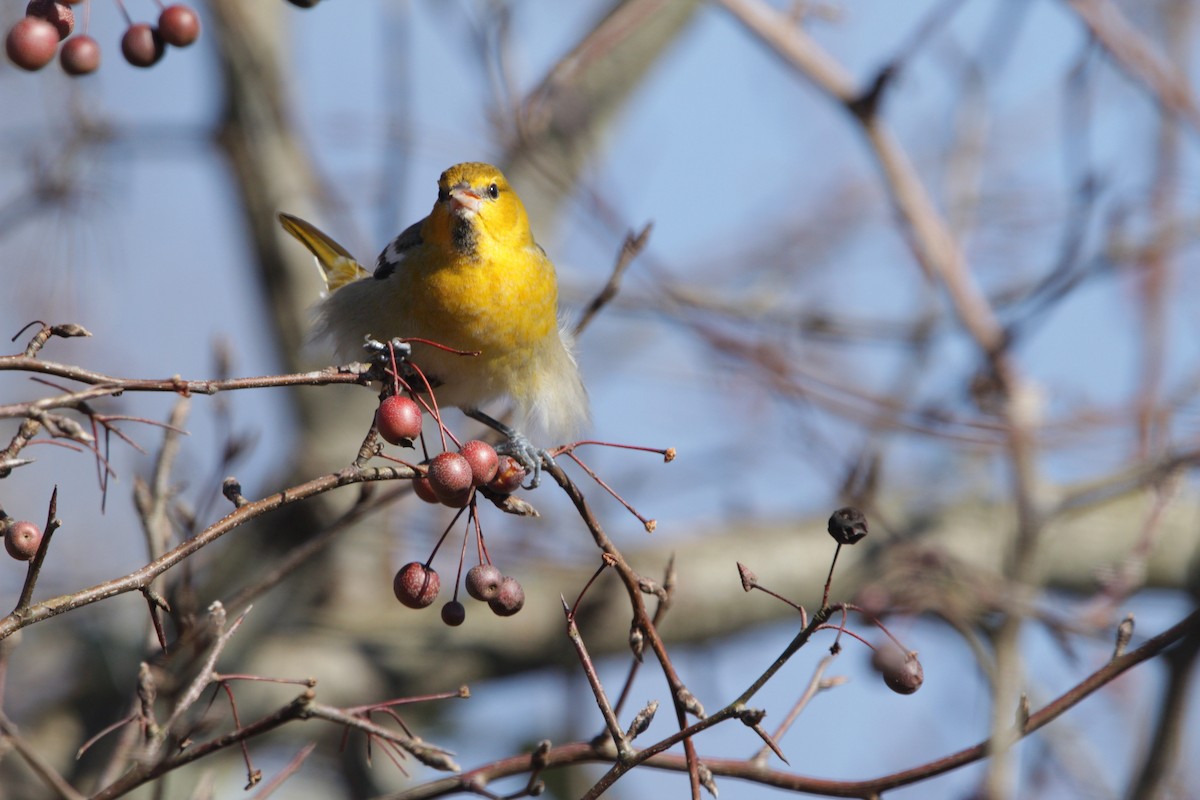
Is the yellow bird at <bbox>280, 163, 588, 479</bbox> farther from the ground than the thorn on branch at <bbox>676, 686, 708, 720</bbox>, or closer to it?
farther from the ground

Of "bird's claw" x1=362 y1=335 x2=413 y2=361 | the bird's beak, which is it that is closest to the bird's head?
the bird's beak

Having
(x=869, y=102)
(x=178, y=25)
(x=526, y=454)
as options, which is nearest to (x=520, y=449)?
(x=526, y=454)

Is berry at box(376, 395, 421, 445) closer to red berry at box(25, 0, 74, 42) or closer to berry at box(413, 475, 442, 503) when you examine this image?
berry at box(413, 475, 442, 503)

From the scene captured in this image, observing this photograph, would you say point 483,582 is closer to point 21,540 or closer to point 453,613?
point 453,613

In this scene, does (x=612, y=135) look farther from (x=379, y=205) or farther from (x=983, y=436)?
(x=983, y=436)

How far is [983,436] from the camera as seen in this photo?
418 centimetres

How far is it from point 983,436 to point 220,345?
8.36 feet

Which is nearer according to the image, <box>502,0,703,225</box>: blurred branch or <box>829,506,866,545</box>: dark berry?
<box>829,506,866,545</box>: dark berry

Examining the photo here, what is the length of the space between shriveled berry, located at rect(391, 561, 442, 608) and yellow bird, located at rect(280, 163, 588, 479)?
44.0 inches

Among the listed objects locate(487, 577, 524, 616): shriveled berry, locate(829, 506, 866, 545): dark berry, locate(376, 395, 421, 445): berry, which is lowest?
locate(376, 395, 421, 445): berry

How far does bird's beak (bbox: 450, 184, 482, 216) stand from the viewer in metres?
3.63

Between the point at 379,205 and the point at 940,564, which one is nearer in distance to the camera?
the point at 940,564

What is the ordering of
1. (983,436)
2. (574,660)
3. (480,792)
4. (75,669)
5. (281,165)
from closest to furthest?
(480,792) < (983,436) < (574,660) < (75,669) < (281,165)

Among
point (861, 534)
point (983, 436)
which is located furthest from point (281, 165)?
point (861, 534)
